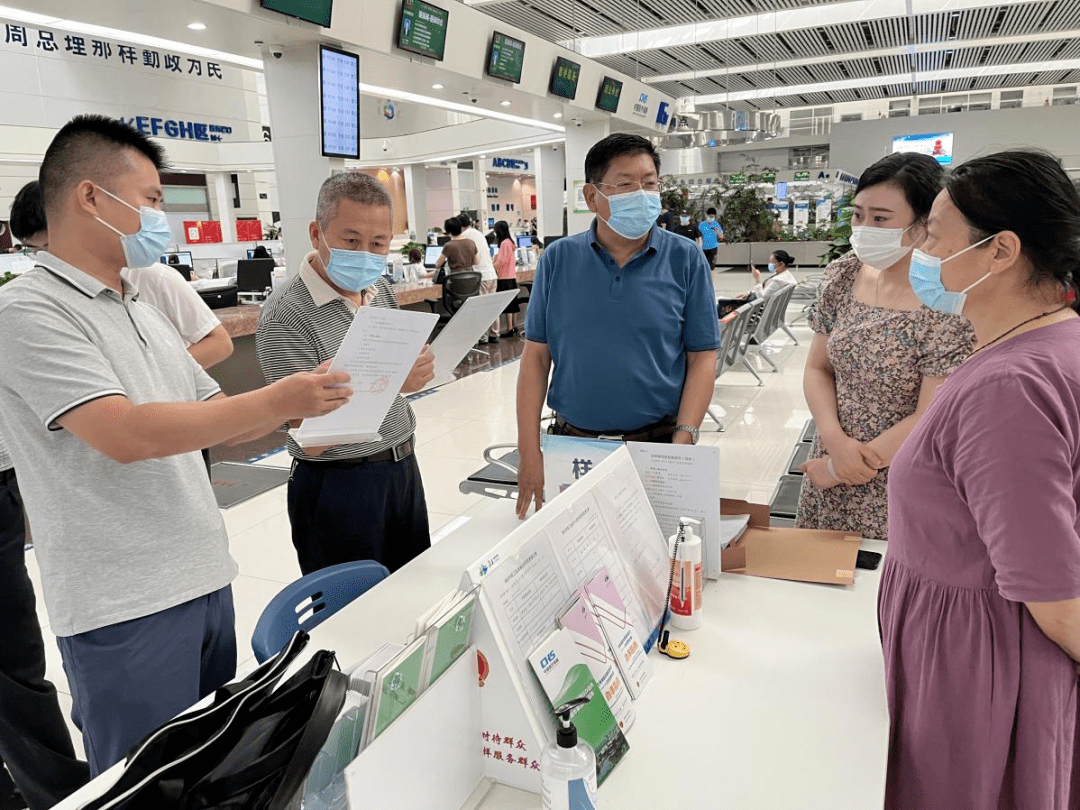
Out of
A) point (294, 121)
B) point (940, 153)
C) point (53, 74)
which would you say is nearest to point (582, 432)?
point (294, 121)

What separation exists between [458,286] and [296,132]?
2950mm

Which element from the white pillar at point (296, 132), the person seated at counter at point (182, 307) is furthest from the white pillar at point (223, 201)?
the person seated at counter at point (182, 307)

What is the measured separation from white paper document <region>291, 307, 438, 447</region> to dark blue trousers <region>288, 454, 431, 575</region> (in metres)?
0.37

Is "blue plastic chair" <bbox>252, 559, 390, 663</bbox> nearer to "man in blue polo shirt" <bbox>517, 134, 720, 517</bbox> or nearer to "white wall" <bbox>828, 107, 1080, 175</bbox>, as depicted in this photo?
"man in blue polo shirt" <bbox>517, 134, 720, 517</bbox>

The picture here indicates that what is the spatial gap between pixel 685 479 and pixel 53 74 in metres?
16.2

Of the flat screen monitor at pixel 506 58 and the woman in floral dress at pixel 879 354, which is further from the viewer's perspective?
the flat screen monitor at pixel 506 58

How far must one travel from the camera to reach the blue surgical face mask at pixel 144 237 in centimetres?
146

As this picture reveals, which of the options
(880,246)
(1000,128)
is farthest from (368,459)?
(1000,128)

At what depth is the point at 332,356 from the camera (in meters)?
2.01

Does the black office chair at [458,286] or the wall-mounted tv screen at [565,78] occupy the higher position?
the wall-mounted tv screen at [565,78]

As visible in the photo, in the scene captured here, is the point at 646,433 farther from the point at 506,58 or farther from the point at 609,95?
the point at 609,95

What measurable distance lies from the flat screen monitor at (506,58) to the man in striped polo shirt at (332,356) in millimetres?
6980

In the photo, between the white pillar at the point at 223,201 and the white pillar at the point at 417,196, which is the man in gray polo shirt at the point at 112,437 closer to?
the white pillar at the point at 223,201

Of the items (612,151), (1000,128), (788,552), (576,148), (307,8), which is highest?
(1000,128)
